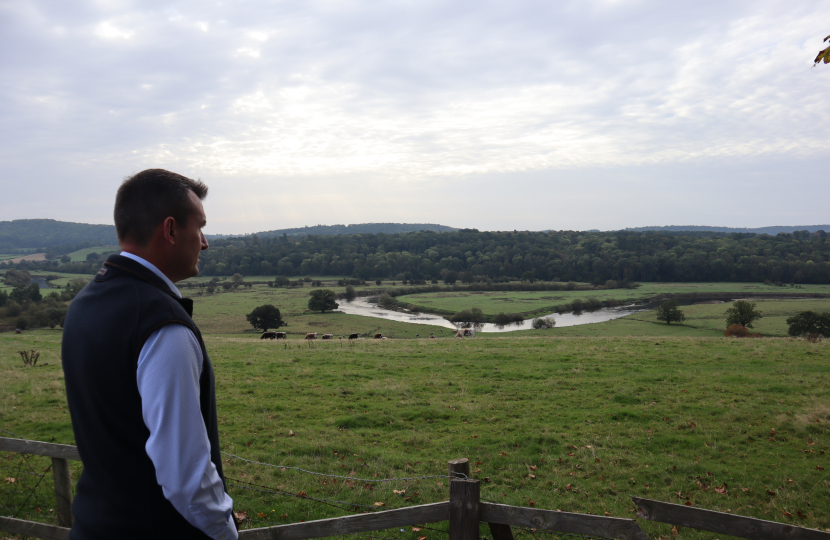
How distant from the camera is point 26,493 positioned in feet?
23.1

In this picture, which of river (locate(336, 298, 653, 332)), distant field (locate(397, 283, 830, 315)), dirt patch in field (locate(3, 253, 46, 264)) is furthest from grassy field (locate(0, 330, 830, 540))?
dirt patch in field (locate(3, 253, 46, 264))

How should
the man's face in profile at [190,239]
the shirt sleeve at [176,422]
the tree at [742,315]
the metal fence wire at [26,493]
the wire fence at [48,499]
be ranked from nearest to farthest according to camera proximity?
1. the shirt sleeve at [176,422]
2. the man's face in profile at [190,239]
3. the wire fence at [48,499]
4. the metal fence wire at [26,493]
5. the tree at [742,315]

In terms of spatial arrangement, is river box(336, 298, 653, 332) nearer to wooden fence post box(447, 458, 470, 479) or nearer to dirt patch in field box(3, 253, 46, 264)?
wooden fence post box(447, 458, 470, 479)

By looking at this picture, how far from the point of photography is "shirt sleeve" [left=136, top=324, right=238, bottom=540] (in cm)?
187

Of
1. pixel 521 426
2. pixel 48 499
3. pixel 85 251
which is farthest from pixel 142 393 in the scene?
pixel 85 251

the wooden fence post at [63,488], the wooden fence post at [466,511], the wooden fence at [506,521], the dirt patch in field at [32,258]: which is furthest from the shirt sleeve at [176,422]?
the dirt patch in field at [32,258]

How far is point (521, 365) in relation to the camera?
17.4m

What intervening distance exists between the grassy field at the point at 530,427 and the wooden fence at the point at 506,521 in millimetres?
2694

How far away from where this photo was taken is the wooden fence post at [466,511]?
3.80 m

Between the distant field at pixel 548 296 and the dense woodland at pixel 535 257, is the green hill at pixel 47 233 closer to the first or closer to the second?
the dense woodland at pixel 535 257

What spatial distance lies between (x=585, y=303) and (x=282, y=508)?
84203 mm

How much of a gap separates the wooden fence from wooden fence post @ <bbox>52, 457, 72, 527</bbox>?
2.64 meters

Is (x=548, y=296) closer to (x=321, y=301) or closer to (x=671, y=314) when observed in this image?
(x=671, y=314)

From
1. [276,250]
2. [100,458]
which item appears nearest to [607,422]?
[100,458]
